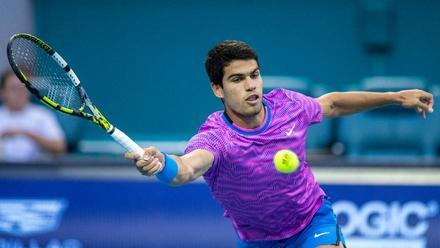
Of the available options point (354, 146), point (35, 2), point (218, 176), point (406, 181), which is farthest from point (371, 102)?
point (35, 2)

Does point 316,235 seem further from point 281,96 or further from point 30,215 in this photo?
point 30,215

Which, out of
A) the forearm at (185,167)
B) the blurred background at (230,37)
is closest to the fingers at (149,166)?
the forearm at (185,167)

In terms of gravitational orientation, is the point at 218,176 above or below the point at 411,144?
above

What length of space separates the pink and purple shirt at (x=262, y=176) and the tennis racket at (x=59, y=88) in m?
0.54

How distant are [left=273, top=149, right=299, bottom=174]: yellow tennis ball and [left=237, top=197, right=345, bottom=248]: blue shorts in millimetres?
416

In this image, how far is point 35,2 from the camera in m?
13.4

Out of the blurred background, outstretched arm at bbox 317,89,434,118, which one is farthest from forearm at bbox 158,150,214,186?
the blurred background

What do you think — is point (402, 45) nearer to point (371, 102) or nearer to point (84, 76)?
point (84, 76)

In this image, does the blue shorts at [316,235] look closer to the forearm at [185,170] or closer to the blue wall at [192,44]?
the forearm at [185,170]

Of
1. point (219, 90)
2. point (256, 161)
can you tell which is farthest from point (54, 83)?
point (256, 161)

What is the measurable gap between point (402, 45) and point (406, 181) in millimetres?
4232

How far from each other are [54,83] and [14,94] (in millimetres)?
3085

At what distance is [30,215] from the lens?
9477 millimetres

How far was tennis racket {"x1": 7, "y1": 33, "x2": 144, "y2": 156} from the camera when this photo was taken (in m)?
6.18
